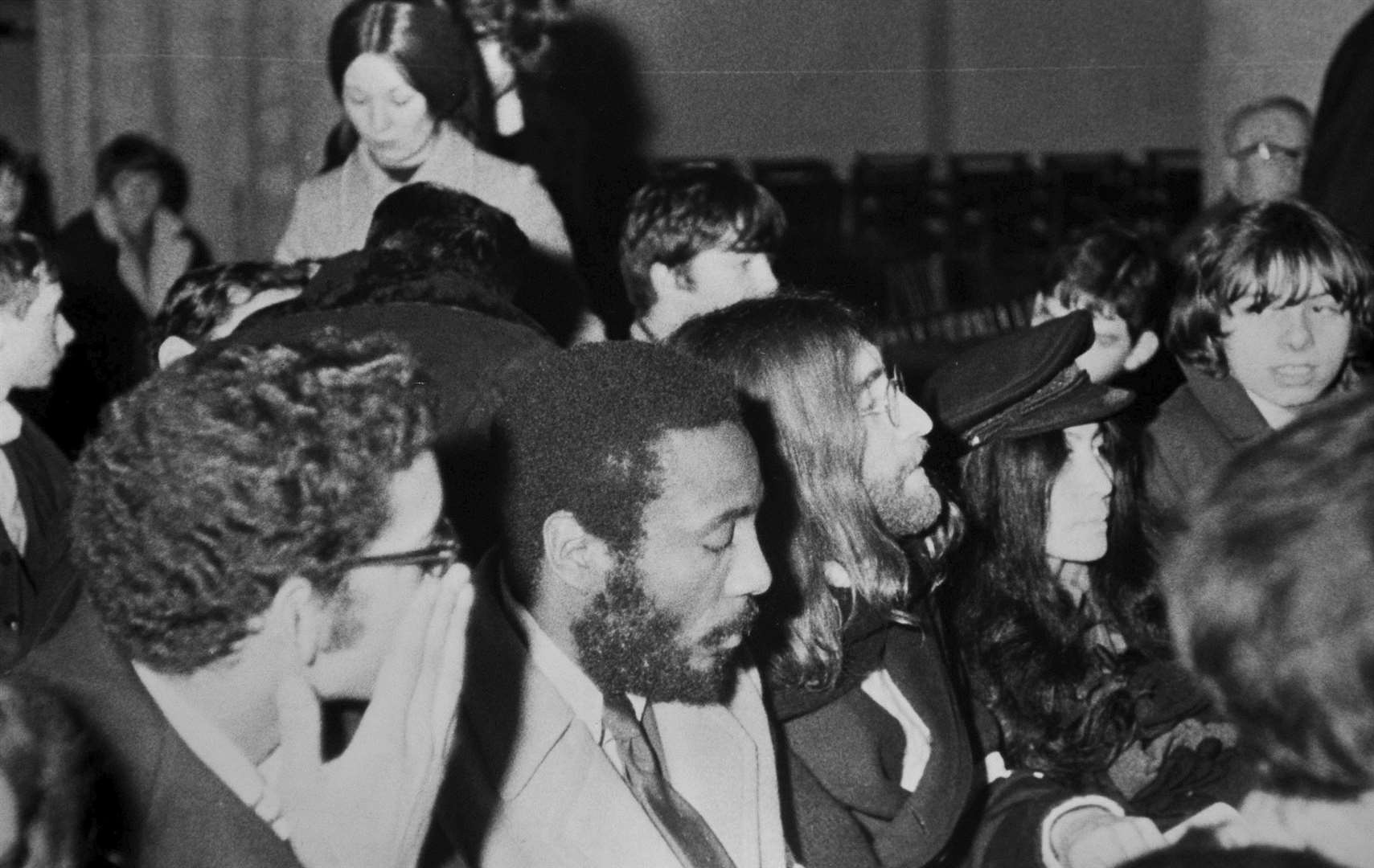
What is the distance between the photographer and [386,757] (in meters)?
1.67

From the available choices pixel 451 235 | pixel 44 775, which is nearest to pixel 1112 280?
pixel 451 235

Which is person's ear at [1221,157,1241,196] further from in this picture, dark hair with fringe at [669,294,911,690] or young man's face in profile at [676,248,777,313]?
dark hair with fringe at [669,294,911,690]

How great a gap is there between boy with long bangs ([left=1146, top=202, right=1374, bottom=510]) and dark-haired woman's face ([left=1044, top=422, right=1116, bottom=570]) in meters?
0.47

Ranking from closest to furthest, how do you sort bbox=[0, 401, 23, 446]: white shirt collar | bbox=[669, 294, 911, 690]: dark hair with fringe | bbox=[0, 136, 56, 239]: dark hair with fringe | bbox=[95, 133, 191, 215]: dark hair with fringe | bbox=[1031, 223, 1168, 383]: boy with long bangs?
bbox=[669, 294, 911, 690]: dark hair with fringe
bbox=[0, 401, 23, 446]: white shirt collar
bbox=[1031, 223, 1168, 383]: boy with long bangs
bbox=[0, 136, 56, 239]: dark hair with fringe
bbox=[95, 133, 191, 215]: dark hair with fringe

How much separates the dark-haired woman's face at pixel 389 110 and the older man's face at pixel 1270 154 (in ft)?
8.53

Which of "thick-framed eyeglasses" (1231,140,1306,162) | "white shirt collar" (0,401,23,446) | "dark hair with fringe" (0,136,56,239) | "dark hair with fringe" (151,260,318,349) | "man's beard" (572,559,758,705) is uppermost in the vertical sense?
"man's beard" (572,559,758,705)

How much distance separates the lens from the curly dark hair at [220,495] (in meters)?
1.61

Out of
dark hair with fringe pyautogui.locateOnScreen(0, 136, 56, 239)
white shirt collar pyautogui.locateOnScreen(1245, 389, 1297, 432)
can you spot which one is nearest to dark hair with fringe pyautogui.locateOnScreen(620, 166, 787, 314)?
white shirt collar pyautogui.locateOnScreen(1245, 389, 1297, 432)

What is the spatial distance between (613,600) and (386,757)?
1.54ft

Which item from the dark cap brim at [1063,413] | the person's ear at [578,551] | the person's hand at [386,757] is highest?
the person's hand at [386,757]

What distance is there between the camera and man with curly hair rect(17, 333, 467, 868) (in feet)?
5.32

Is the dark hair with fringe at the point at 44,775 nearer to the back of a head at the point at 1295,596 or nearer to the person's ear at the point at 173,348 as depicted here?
the back of a head at the point at 1295,596

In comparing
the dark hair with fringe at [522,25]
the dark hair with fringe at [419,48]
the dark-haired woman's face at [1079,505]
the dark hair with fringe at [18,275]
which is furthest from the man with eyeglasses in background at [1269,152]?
the dark hair with fringe at [18,275]

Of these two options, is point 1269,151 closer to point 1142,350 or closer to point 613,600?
point 1142,350
